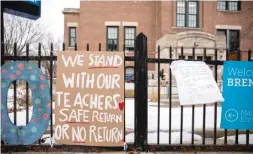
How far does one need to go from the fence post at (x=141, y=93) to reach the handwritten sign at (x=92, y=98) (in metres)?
0.23

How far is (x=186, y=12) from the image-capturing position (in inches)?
1028

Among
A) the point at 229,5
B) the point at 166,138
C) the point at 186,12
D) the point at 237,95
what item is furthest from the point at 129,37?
the point at 237,95

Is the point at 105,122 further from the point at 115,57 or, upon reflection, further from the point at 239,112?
the point at 239,112

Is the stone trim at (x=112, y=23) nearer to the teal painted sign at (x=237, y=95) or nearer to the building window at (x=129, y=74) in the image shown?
the building window at (x=129, y=74)

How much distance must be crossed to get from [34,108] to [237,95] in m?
3.24

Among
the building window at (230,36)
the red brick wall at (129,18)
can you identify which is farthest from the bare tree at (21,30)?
the building window at (230,36)

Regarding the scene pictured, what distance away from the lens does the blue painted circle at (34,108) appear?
4.30 metres

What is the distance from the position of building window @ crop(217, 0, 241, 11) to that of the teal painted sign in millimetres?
Result: 24768

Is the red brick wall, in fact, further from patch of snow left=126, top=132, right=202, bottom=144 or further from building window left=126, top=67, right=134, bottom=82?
patch of snow left=126, top=132, right=202, bottom=144

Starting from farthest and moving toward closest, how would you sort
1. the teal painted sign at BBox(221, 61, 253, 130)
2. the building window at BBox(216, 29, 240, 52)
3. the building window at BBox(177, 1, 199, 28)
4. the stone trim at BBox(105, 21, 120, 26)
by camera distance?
the building window at BBox(216, 29, 240, 52) → the stone trim at BBox(105, 21, 120, 26) → the building window at BBox(177, 1, 199, 28) → the teal painted sign at BBox(221, 61, 253, 130)

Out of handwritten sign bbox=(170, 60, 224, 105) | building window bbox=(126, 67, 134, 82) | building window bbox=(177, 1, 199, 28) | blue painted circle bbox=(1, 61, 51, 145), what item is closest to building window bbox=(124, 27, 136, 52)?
building window bbox=(126, 67, 134, 82)

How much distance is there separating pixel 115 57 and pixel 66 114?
1162mm

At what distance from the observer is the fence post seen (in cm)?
430

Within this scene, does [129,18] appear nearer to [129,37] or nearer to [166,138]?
[129,37]
